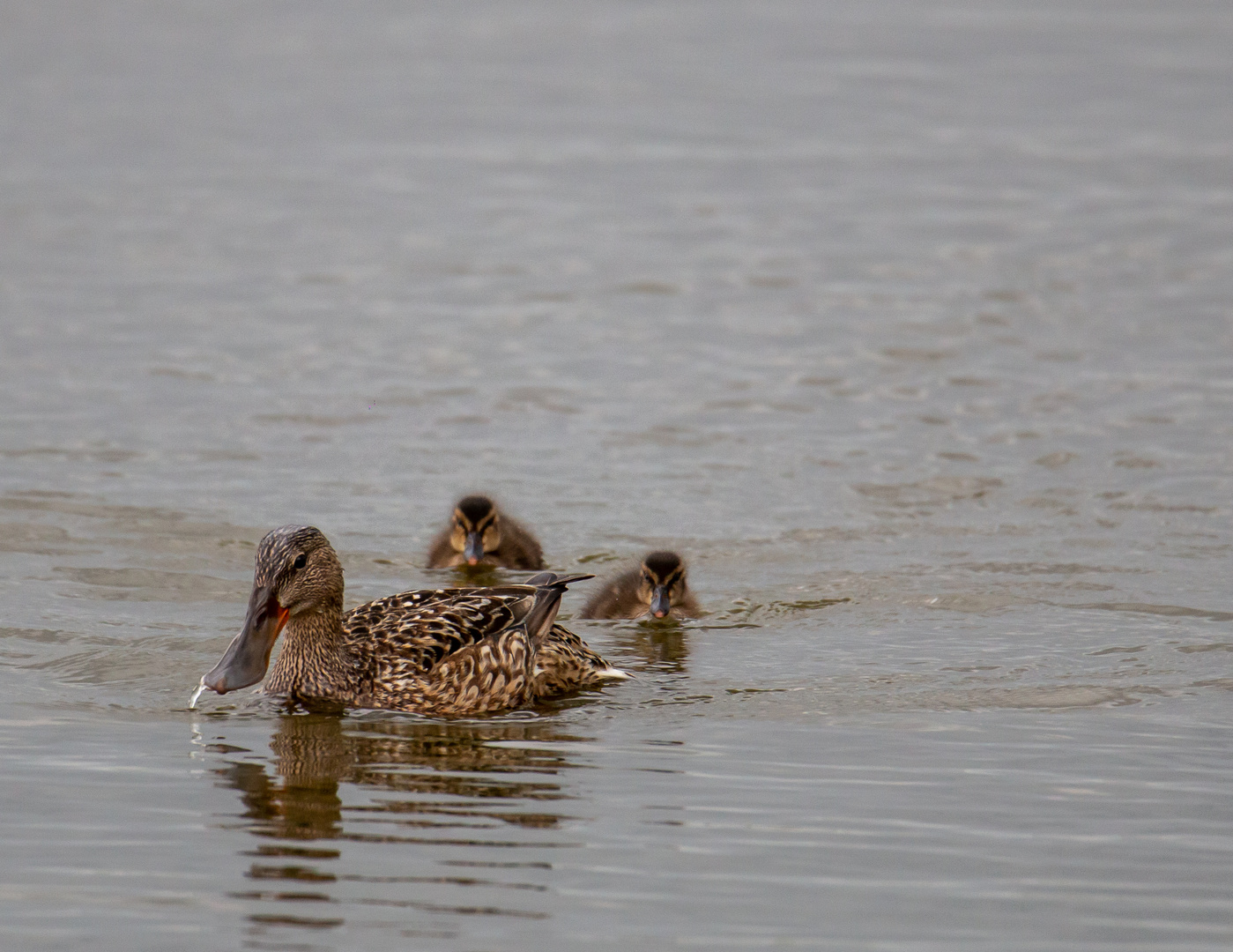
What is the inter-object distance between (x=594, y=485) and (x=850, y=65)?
1258 centimetres

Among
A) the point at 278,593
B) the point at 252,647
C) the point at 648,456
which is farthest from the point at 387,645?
the point at 648,456

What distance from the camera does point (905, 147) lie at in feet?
63.0

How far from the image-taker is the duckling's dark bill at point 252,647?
7160 mm

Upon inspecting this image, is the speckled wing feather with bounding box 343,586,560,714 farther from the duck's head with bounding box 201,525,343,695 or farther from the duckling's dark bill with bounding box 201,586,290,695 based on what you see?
the duckling's dark bill with bounding box 201,586,290,695

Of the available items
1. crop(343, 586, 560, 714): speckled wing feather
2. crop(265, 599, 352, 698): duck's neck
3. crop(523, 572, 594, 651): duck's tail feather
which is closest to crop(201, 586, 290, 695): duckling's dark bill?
crop(265, 599, 352, 698): duck's neck

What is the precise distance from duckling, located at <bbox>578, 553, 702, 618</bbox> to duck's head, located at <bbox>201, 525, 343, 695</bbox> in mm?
1899

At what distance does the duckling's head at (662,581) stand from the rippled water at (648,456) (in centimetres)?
17

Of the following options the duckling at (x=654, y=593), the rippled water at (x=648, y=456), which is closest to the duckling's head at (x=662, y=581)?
the duckling at (x=654, y=593)

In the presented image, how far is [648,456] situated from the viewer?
38.6 feet

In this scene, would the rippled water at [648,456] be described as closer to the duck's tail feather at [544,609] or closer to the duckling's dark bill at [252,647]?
the duckling's dark bill at [252,647]

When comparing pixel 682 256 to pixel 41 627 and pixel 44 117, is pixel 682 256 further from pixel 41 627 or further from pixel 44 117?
pixel 41 627

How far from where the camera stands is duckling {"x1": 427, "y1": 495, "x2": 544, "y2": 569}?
1017cm

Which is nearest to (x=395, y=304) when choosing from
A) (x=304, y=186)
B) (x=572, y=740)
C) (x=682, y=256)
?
(x=682, y=256)

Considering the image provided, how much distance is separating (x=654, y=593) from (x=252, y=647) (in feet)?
7.99
